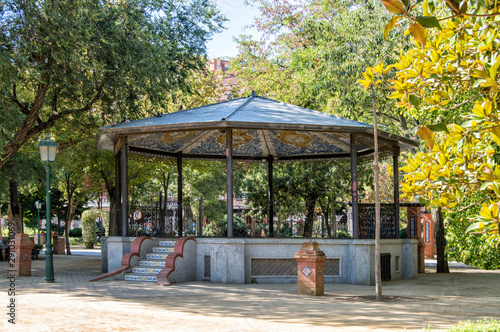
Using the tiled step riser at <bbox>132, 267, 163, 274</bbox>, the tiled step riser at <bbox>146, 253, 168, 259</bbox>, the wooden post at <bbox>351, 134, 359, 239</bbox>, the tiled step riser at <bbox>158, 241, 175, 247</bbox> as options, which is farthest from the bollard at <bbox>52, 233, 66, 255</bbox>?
the wooden post at <bbox>351, 134, 359, 239</bbox>

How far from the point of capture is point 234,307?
415 inches

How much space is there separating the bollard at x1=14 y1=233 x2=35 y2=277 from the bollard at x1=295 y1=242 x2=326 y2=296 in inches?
369

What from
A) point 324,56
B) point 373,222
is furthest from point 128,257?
point 324,56

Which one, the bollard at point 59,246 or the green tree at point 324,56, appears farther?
the bollard at point 59,246

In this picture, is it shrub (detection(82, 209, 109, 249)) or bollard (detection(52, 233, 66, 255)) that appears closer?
bollard (detection(52, 233, 66, 255))

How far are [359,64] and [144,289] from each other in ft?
34.9

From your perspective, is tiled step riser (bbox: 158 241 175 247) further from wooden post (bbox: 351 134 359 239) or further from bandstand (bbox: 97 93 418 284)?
wooden post (bbox: 351 134 359 239)

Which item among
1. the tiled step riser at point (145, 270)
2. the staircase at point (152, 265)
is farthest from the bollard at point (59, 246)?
the tiled step riser at point (145, 270)

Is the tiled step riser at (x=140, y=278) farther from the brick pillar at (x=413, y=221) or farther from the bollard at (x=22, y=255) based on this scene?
the brick pillar at (x=413, y=221)

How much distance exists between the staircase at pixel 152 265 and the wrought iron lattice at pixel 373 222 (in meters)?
5.95

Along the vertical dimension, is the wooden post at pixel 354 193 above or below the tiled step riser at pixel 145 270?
above

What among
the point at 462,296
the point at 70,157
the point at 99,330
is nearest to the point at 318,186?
the point at 70,157

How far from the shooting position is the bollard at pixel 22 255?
56.4ft

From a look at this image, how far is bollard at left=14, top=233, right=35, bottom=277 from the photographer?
17.2 meters
